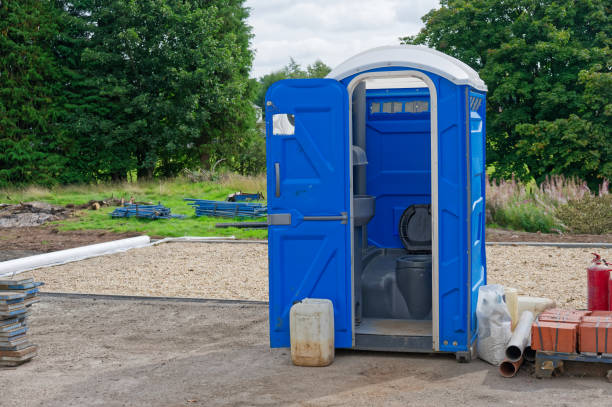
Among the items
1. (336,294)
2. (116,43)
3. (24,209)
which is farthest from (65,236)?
(116,43)

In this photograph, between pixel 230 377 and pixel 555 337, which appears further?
pixel 230 377

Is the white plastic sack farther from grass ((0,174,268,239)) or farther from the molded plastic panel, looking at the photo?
grass ((0,174,268,239))

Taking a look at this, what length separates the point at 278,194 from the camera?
21.6 feet

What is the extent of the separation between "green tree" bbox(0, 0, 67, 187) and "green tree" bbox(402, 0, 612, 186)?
59.1ft

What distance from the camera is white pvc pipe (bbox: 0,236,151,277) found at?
1206 cm

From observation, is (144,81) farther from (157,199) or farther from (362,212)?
(362,212)

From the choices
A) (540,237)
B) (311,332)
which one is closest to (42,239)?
(540,237)

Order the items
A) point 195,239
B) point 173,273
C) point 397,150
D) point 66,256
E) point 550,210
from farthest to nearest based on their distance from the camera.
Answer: point 550,210
point 195,239
point 66,256
point 173,273
point 397,150

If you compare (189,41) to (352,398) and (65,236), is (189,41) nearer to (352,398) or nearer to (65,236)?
(65,236)

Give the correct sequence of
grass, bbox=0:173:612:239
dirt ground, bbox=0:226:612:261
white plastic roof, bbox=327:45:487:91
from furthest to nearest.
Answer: grass, bbox=0:173:612:239 → dirt ground, bbox=0:226:612:261 → white plastic roof, bbox=327:45:487:91

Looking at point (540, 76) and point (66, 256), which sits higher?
point (540, 76)

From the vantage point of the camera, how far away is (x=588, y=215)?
1545 cm

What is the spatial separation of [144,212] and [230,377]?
46.5 ft

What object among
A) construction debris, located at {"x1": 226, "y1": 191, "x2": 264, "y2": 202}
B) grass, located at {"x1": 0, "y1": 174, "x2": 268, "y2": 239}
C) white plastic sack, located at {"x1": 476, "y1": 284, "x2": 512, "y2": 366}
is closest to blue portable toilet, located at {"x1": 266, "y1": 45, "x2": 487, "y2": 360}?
white plastic sack, located at {"x1": 476, "y1": 284, "x2": 512, "y2": 366}
